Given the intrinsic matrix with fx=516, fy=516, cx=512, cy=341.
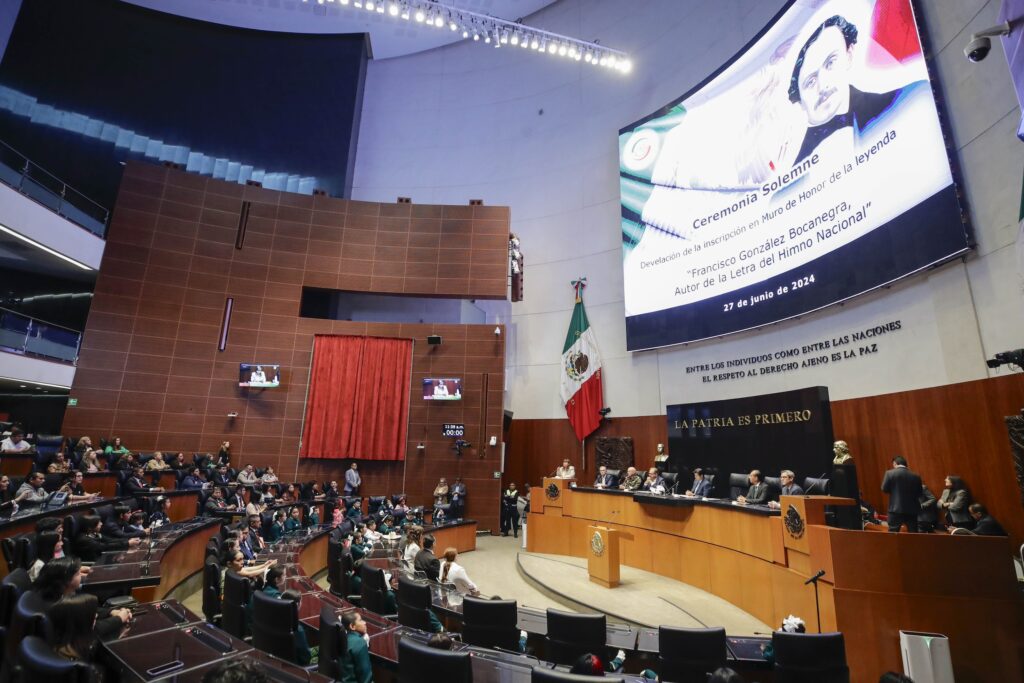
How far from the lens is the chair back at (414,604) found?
4.07 m

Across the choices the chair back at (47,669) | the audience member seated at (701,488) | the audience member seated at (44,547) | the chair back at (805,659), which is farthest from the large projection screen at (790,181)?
the audience member seated at (44,547)

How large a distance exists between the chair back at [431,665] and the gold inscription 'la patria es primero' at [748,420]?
6720 mm

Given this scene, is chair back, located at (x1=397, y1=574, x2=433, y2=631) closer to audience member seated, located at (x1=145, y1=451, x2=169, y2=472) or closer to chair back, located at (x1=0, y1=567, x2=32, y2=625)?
chair back, located at (x1=0, y1=567, x2=32, y2=625)

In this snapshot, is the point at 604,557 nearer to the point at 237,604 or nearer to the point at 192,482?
the point at 237,604

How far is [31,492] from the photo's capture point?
21.4 ft

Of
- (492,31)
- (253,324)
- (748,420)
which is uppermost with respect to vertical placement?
(492,31)

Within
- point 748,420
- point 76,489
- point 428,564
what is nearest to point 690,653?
point 428,564

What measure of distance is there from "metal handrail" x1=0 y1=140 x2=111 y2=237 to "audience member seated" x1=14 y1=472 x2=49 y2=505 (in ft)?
21.4

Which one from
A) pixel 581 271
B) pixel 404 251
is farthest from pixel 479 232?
pixel 581 271

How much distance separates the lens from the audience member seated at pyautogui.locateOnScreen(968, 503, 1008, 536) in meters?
4.95

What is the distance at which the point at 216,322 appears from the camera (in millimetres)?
13383

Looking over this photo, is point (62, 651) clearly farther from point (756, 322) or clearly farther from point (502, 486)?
point (502, 486)

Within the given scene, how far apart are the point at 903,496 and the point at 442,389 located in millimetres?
10604

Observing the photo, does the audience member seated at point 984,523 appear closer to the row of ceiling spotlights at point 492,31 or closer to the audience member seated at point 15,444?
the row of ceiling spotlights at point 492,31
